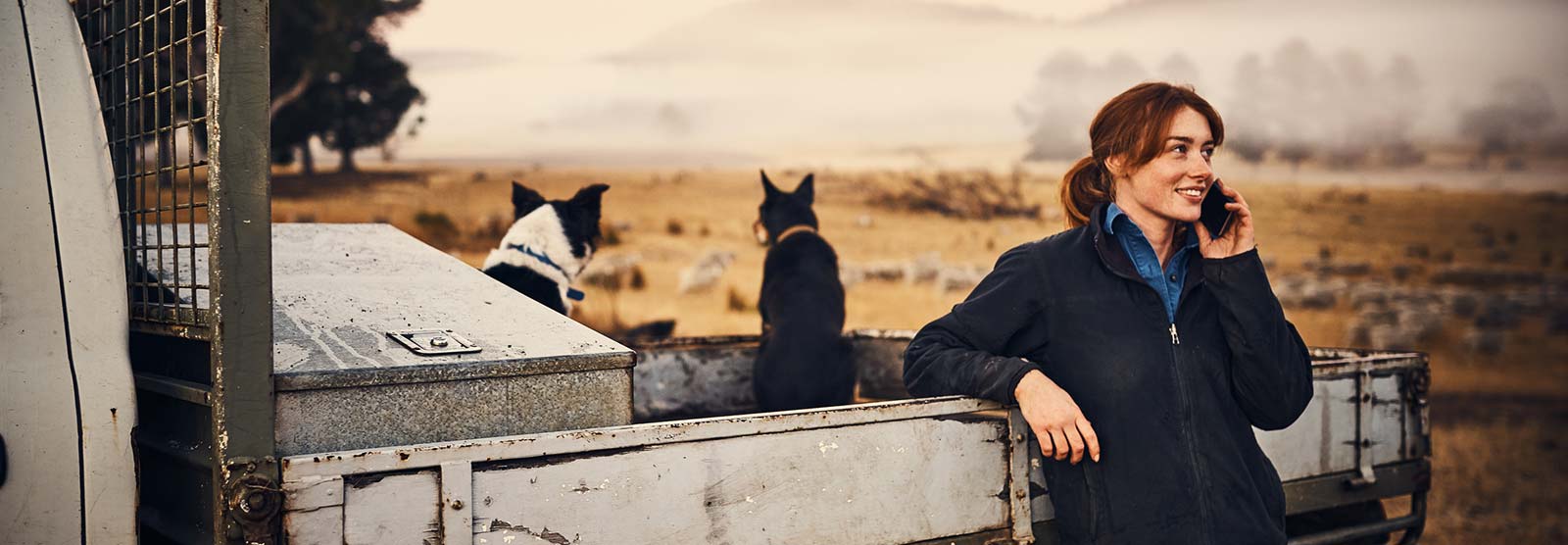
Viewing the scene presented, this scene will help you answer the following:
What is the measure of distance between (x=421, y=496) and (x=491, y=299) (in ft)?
3.17

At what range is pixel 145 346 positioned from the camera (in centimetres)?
273

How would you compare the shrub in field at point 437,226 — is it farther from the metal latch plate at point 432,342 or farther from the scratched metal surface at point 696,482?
the scratched metal surface at point 696,482

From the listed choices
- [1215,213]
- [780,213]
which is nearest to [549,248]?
[780,213]

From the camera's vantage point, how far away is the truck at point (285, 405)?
6.84 ft

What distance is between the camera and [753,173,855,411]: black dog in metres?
4.88

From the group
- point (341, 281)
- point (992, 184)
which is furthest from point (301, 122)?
point (341, 281)

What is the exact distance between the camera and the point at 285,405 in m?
2.24

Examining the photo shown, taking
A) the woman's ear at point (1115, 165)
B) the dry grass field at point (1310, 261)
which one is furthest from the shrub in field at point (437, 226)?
the woman's ear at point (1115, 165)

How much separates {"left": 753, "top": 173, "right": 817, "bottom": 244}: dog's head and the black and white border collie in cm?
146

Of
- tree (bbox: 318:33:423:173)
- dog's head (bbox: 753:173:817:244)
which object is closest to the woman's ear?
dog's head (bbox: 753:173:817:244)

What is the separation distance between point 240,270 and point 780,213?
3.98m

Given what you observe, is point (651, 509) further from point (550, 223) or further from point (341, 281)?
point (550, 223)

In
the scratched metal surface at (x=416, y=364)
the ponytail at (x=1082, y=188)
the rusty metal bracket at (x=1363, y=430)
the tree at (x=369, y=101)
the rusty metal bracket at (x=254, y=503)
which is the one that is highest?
the tree at (x=369, y=101)

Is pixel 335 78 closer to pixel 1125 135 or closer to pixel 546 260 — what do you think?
pixel 546 260
